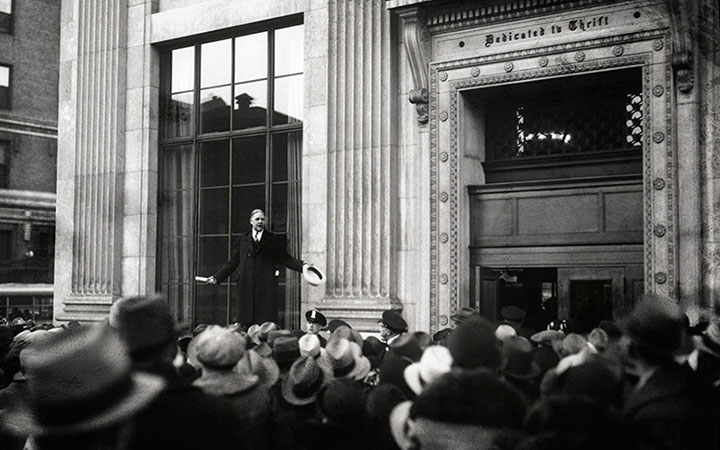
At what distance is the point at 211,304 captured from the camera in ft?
45.9

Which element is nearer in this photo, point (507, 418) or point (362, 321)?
point (507, 418)

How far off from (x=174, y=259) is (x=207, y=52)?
3211 millimetres

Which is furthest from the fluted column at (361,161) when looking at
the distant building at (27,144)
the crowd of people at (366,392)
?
the distant building at (27,144)

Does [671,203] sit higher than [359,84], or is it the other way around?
[359,84]

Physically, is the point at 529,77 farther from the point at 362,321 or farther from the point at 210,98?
the point at 210,98

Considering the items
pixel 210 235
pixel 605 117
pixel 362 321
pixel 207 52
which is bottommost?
pixel 362 321

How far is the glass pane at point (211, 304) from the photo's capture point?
13.9m

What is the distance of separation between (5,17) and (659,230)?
35.2 metres

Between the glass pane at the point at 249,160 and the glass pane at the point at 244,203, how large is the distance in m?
0.13

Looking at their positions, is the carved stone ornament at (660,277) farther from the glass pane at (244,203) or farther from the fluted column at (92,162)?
the fluted column at (92,162)

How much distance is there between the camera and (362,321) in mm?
11484

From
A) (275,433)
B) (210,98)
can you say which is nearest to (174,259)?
(210,98)

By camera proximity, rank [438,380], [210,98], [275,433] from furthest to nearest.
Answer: [210,98]
[275,433]
[438,380]

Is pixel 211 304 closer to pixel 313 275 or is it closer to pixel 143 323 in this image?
pixel 313 275
